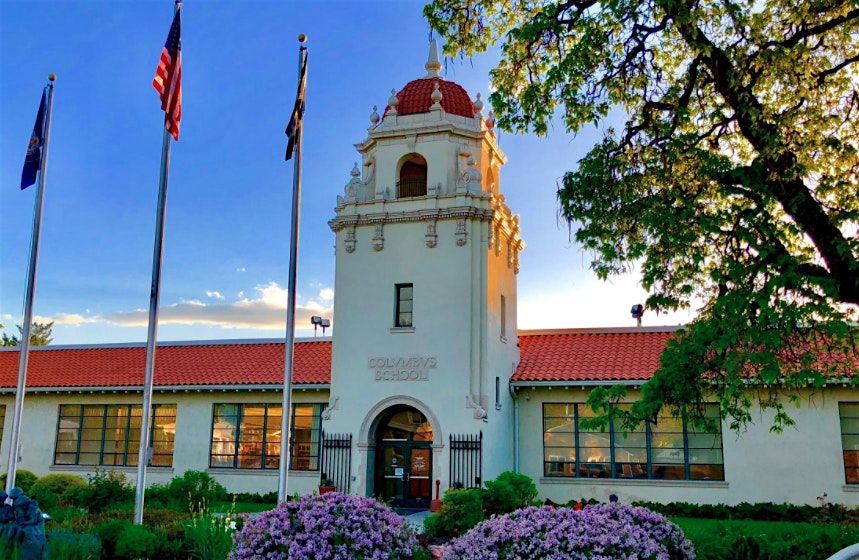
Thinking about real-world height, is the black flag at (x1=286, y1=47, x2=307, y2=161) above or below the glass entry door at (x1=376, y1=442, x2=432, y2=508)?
above

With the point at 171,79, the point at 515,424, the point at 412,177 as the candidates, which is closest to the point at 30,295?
the point at 171,79

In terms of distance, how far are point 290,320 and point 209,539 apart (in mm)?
6063

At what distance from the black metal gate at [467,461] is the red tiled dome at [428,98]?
1044cm

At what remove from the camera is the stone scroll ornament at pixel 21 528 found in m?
10.4

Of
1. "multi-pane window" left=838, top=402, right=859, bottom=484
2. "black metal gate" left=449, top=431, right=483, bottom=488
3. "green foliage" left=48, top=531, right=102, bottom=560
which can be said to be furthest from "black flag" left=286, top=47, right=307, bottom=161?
"multi-pane window" left=838, top=402, right=859, bottom=484

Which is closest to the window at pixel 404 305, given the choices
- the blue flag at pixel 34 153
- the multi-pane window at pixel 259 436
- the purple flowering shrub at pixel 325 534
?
the multi-pane window at pixel 259 436

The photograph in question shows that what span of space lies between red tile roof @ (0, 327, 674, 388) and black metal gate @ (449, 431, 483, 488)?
3.71 m

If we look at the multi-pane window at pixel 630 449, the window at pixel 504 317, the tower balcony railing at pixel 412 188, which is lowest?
the multi-pane window at pixel 630 449

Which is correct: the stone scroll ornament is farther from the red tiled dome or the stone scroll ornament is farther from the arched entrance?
the red tiled dome

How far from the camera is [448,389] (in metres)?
22.9

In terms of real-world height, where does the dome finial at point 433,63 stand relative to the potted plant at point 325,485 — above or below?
above

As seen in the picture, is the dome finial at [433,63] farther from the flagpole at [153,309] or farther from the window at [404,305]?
the flagpole at [153,309]

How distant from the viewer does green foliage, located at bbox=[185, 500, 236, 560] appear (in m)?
11.7

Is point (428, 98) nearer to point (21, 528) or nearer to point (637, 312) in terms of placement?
point (637, 312)
